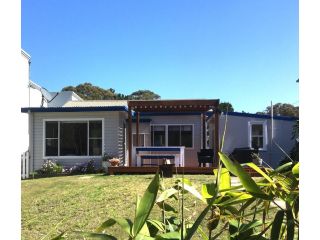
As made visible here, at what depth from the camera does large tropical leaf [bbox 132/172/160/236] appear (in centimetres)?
82

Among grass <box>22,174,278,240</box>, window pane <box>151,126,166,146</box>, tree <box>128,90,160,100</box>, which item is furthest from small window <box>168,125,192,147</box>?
tree <box>128,90,160,100</box>

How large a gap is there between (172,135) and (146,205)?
2037 cm

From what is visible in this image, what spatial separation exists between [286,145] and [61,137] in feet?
38.1

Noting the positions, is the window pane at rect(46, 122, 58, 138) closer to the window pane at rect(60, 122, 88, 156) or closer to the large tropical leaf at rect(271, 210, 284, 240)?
the window pane at rect(60, 122, 88, 156)

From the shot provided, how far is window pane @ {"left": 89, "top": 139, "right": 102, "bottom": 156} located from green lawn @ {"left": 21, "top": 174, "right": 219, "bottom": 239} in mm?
5621

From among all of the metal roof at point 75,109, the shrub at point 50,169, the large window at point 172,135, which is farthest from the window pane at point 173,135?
the shrub at point 50,169

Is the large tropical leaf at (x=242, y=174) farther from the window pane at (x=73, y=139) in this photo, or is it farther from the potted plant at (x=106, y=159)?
the window pane at (x=73, y=139)

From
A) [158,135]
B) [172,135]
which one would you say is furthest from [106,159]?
[172,135]
